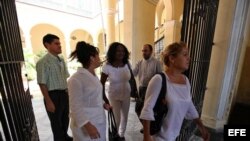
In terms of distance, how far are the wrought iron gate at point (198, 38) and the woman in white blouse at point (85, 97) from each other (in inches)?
42.9

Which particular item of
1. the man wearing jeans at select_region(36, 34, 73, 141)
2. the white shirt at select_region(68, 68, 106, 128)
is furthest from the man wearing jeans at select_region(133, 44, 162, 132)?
the white shirt at select_region(68, 68, 106, 128)

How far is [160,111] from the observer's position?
4.10ft

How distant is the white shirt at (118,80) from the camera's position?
2258 mm

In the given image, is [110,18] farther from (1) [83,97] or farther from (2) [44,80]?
(1) [83,97]

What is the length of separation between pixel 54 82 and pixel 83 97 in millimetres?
976

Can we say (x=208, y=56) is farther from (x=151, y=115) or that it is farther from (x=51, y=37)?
(x=51, y=37)

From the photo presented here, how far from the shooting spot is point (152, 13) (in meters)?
4.92

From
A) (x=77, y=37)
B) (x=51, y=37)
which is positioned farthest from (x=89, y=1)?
(x=51, y=37)

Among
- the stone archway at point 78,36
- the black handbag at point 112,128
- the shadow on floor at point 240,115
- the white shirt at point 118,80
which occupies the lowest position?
the shadow on floor at point 240,115

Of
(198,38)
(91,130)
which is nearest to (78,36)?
(198,38)

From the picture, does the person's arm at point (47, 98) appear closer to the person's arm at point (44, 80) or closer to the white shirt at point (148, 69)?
the person's arm at point (44, 80)

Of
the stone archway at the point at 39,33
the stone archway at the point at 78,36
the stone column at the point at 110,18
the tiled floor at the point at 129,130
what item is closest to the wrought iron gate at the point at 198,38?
the tiled floor at the point at 129,130

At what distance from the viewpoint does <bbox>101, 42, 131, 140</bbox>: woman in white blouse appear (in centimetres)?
224

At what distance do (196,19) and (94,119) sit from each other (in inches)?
65.1
